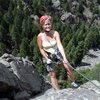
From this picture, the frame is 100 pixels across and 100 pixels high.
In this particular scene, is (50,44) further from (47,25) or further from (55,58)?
(47,25)

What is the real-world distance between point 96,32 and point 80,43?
48.5ft

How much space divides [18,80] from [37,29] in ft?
303

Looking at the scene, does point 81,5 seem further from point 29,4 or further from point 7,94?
point 7,94

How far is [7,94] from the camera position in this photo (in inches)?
708

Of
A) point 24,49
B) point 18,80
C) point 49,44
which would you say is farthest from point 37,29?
point 49,44

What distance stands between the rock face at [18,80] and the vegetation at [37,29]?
1939 inches

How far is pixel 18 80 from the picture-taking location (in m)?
19.1

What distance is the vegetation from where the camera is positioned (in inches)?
3698

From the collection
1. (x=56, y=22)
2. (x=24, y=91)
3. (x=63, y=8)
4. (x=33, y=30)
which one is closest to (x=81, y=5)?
(x=63, y=8)

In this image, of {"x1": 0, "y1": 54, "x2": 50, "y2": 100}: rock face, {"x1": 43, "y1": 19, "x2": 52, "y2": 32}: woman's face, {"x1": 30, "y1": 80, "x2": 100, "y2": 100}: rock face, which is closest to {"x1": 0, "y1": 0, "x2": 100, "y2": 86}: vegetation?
{"x1": 0, "y1": 54, "x2": 50, "y2": 100}: rock face

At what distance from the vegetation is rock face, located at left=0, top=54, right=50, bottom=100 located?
49.3 metres

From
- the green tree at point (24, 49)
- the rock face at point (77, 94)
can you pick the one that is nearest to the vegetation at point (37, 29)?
the green tree at point (24, 49)

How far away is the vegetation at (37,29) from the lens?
3698 inches

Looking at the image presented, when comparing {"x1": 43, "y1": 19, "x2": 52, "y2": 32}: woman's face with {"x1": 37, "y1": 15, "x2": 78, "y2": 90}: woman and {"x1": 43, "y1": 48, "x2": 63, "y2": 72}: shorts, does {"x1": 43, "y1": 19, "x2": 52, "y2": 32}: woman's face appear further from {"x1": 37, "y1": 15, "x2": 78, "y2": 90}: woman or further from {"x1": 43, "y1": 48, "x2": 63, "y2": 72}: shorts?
{"x1": 43, "y1": 48, "x2": 63, "y2": 72}: shorts
